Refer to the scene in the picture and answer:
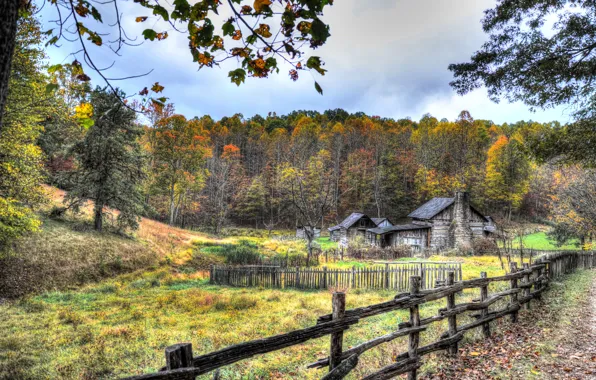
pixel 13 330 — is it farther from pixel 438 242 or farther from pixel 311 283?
pixel 438 242

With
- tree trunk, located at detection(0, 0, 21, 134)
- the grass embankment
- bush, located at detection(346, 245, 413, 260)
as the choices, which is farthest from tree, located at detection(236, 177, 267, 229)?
tree trunk, located at detection(0, 0, 21, 134)

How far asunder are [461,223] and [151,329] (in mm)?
32978

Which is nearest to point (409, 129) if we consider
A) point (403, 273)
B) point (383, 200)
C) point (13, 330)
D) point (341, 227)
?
point (383, 200)

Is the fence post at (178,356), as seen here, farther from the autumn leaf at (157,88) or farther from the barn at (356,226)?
the barn at (356,226)

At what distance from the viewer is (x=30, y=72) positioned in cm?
1366

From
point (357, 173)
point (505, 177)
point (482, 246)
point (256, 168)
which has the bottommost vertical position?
point (482, 246)

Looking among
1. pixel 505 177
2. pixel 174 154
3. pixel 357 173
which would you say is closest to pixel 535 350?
pixel 174 154

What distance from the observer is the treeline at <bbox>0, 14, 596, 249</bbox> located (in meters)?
14.0

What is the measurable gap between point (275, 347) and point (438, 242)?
116 ft

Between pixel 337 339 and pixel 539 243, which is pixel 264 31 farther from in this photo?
pixel 539 243

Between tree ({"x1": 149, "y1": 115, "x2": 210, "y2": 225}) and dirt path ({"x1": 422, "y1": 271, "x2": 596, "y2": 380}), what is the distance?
3728 centimetres

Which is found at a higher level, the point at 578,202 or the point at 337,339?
the point at 578,202

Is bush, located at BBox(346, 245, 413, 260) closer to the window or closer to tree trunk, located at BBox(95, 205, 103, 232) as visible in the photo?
the window

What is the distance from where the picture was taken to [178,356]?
2703 mm
